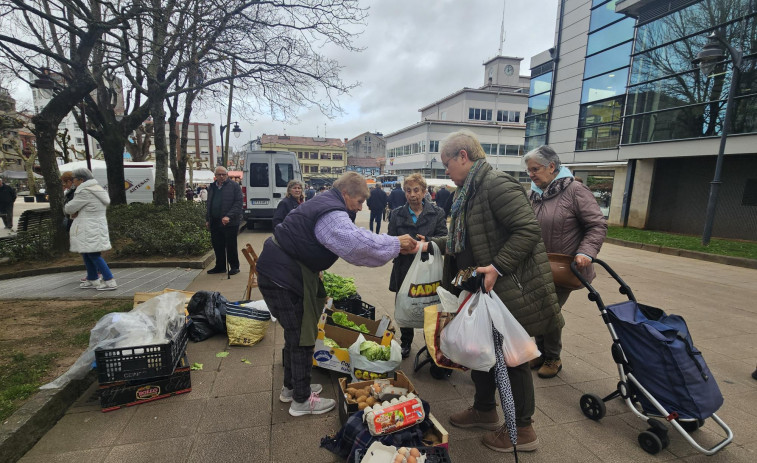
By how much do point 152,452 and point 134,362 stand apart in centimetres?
70

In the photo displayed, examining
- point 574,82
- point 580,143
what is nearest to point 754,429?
point 580,143

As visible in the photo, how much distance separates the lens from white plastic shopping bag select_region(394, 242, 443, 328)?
2.98 m

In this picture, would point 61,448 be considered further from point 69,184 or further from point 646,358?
point 69,184

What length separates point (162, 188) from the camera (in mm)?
12961

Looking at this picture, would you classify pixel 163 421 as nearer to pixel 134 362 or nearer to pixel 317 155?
pixel 134 362

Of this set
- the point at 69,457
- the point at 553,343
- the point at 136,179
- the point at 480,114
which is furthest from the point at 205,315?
the point at 480,114

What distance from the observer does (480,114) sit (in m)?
49.7

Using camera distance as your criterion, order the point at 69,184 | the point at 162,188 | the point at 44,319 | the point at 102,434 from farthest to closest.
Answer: the point at 162,188 → the point at 69,184 → the point at 44,319 → the point at 102,434

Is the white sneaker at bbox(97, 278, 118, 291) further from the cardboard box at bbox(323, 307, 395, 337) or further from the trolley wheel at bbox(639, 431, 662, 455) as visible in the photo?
the trolley wheel at bbox(639, 431, 662, 455)

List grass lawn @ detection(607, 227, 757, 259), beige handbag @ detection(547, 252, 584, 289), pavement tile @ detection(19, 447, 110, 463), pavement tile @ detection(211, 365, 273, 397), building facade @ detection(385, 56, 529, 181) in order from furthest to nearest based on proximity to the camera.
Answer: building facade @ detection(385, 56, 529, 181), grass lawn @ detection(607, 227, 757, 259), pavement tile @ detection(211, 365, 273, 397), beige handbag @ detection(547, 252, 584, 289), pavement tile @ detection(19, 447, 110, 463)

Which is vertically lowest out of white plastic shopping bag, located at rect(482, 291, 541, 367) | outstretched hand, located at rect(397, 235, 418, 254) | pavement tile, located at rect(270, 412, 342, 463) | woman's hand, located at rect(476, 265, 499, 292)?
pavement tile, located at rect(270, 412, 342, 463)

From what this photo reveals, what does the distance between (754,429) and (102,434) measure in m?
4.49

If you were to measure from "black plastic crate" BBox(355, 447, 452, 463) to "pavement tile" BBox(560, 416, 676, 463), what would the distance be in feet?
3.43

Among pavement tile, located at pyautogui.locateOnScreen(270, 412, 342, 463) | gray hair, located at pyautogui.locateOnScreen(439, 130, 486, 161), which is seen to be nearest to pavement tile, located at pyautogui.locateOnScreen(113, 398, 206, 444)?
pavement tile, located at pyautogui.locateOnScreen(270, 412, 342, 463)
